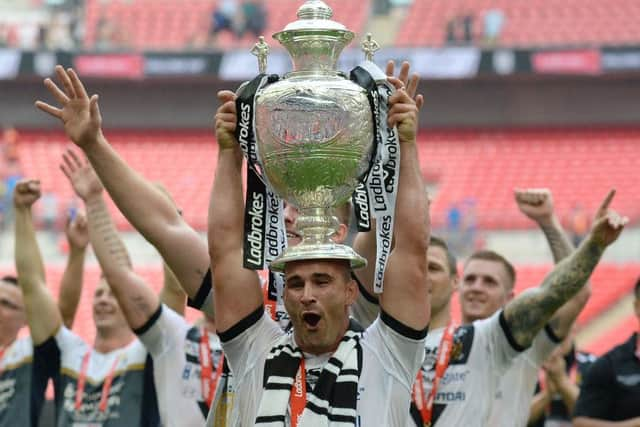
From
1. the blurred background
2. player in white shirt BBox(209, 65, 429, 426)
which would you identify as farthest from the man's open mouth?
the blurred background

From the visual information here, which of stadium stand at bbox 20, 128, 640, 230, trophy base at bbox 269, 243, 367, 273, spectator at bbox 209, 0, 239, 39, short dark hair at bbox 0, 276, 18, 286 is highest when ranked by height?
spectator at bbox 209, 0, 239, 39

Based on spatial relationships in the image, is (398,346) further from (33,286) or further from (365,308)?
(33,286)

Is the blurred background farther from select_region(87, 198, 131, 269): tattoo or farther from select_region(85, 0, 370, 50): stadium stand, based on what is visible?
select_region(87, 198, 131, 269): tattoo

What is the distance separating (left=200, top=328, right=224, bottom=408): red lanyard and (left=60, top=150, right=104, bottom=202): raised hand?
30.4 inches

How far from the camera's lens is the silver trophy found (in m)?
3.48

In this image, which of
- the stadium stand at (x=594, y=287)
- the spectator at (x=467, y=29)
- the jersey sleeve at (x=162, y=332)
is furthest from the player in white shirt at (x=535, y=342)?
the spectator at (x=467, y=29)

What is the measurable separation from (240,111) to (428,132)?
18.1 metres

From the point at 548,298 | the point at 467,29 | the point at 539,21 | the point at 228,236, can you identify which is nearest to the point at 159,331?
the point at 548,298

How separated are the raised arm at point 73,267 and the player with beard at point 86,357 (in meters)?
0.17

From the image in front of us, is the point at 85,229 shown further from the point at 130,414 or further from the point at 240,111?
the point at 240,111

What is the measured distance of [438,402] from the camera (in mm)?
4961

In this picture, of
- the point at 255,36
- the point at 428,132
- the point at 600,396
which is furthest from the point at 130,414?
the point at 255,36

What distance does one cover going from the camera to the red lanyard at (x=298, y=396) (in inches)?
137

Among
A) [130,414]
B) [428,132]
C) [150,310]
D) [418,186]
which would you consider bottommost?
[130,414]
